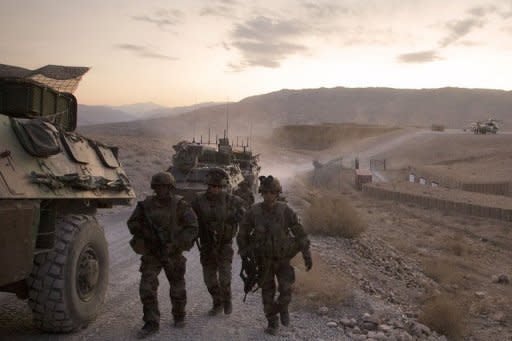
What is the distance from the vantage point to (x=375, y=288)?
1029cm

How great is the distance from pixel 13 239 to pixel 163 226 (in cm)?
166

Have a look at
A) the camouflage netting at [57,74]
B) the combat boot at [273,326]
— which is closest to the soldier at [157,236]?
the combat boot at [273,326]

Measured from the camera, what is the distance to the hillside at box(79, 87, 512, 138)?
124 m

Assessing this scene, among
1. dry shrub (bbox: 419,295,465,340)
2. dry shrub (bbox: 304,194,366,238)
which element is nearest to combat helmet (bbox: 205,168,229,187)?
dry shrub (bbox: 419,295,465,340)

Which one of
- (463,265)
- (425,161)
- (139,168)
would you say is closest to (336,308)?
(463,265)

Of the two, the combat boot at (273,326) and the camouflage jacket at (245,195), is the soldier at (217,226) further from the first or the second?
the camouflage jacket at (245,195)

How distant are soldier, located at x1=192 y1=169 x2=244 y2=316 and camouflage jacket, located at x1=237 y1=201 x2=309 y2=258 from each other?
1.20 ft

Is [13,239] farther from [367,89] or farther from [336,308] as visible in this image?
[367,89]

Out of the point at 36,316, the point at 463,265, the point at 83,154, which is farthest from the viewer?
the point at 463,265

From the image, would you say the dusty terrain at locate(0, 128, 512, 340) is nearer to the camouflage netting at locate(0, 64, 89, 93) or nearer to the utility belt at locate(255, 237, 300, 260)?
the utility belt at locate(255, 237, 300, 260)

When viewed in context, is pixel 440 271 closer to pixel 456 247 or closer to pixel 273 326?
pixel 456 247

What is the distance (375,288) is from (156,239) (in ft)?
18.8

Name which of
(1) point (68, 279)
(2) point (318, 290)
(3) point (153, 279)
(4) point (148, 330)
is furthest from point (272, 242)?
(2) point (318, 290)

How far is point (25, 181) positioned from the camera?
16.1 feet
